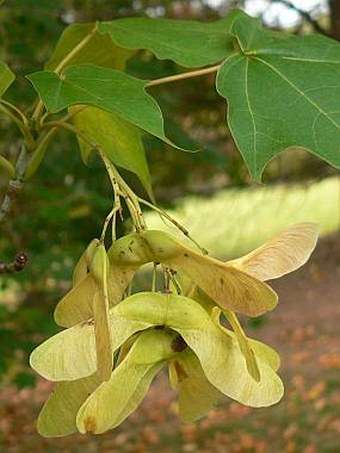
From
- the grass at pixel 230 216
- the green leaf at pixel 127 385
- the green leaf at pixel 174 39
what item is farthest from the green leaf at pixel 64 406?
the grass at pixel 230 216

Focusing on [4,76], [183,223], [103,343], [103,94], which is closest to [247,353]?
[103,343]

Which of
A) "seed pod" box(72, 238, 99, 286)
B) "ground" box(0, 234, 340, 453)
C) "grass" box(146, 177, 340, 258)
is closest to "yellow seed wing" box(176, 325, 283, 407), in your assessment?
"seed pod" box(72, 238, 99, 286)

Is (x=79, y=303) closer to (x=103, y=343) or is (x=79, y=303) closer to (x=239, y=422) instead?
(x=103, y=343)

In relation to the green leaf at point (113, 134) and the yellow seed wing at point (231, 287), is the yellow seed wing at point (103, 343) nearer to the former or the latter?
the yellow seed wing at point (231, 287)

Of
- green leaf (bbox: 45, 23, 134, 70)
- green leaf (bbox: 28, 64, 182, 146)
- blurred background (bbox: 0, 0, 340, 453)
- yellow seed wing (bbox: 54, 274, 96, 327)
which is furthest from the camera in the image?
blurred background (bbox: 0, 0, 340, 453)

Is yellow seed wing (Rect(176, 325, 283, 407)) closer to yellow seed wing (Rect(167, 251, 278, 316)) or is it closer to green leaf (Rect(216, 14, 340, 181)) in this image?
yellow seed wing (Rect(167, 251, 278, 316))

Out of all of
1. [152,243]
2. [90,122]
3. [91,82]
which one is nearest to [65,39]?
[90,122]
